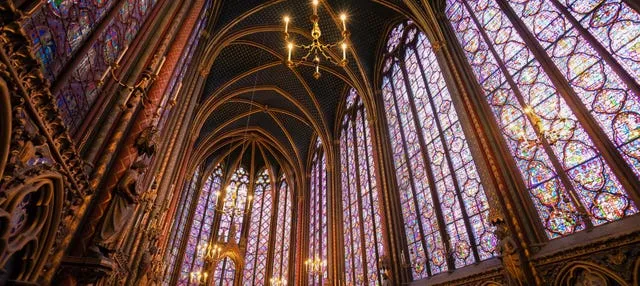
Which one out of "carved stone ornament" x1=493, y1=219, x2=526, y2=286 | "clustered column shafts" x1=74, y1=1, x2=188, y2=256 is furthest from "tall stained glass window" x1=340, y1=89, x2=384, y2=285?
"clustered column shafts" x1=74, y1=1, x2=188, y2=256

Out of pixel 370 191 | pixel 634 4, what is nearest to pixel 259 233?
pixel 370 191

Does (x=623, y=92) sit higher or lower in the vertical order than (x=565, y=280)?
higher

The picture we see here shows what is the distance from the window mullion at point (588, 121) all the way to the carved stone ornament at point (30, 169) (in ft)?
23.3

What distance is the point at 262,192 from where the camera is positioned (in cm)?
2217

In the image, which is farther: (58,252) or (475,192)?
(475,192)

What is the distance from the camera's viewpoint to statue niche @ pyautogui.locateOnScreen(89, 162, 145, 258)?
4109 mm

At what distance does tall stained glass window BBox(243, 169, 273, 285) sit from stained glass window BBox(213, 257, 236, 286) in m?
0.73

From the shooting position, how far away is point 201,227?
19.1m

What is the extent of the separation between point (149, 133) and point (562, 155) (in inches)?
280

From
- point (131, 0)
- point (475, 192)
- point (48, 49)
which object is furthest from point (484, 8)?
point (48, 49)

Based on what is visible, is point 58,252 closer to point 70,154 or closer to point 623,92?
point 70,154

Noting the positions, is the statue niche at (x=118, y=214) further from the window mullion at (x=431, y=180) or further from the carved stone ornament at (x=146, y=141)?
the window mullion at (x=431, y=180)

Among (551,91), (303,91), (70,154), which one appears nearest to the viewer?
(70,154)

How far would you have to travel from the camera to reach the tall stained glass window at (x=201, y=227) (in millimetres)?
17411
